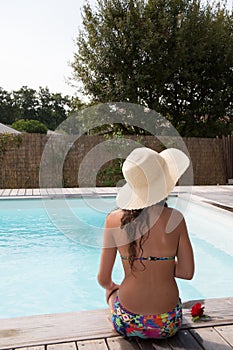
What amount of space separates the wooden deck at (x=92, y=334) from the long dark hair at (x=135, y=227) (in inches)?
15.7

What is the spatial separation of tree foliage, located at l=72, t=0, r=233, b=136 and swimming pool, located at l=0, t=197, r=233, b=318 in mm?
7241

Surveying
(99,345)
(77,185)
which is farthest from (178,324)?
(77,185)

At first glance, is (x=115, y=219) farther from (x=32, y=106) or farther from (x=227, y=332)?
(x=32, y=106)

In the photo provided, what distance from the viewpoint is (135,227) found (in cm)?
165

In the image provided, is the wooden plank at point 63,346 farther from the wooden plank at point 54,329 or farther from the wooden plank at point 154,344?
the wooden plank at point 154,344

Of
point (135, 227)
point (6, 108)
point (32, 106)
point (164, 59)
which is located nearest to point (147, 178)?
point (135, 227)

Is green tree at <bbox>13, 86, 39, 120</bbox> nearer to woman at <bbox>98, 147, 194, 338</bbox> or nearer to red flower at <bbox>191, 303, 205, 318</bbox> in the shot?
red flower at <bbox>191, 303, 205, 318</bbox>

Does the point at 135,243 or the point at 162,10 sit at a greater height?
the point at 162,10

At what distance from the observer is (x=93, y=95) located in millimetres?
14273

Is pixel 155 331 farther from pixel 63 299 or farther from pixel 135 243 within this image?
pixel 63 299

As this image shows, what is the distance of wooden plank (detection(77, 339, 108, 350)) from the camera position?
1708 millimetres

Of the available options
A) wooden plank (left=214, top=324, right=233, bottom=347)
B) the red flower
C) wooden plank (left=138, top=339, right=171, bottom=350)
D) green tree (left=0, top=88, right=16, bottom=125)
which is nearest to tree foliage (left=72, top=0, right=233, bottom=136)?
the red flower

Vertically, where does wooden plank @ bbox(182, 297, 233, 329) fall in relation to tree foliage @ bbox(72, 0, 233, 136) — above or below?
below

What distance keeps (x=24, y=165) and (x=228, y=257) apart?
262 inches
